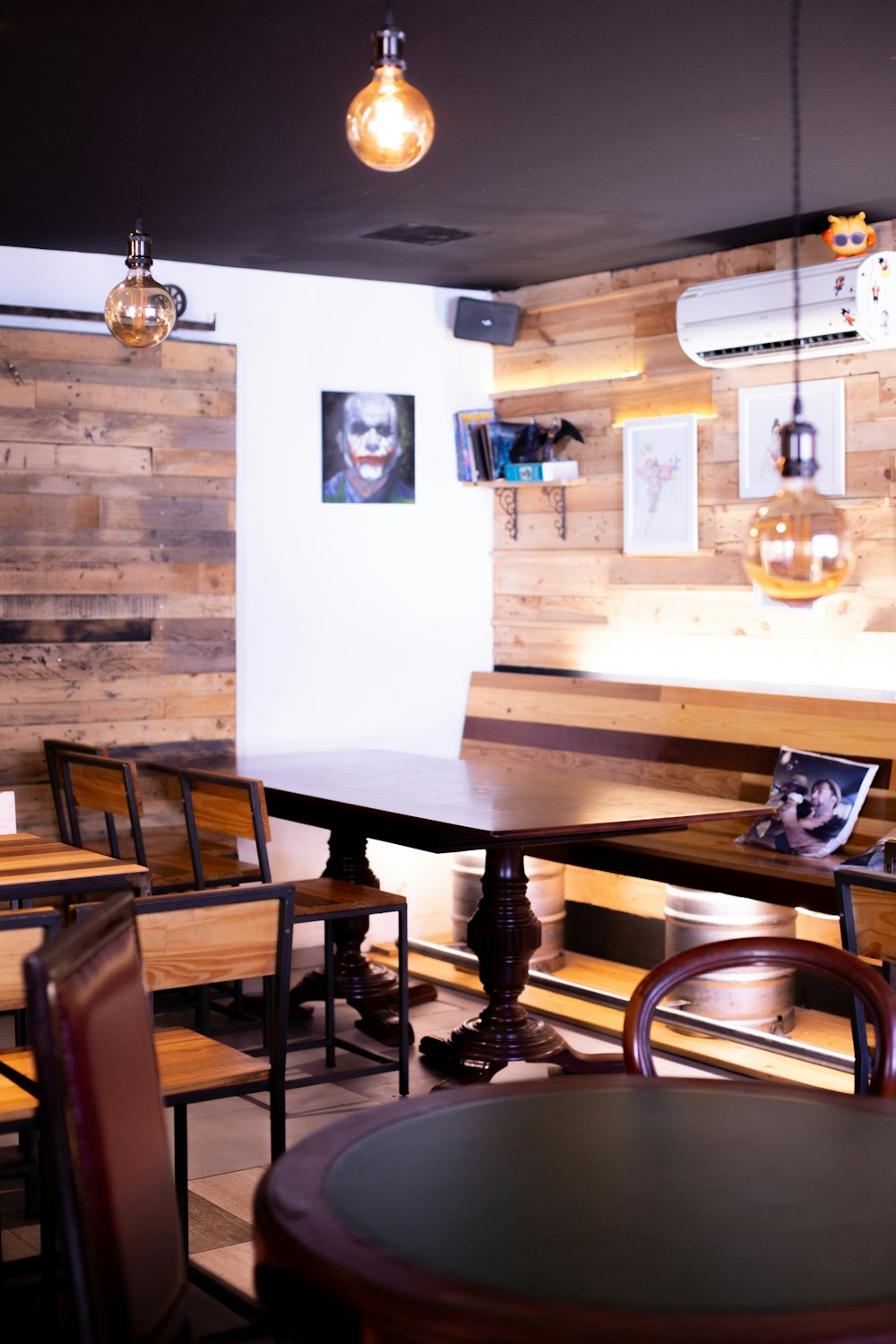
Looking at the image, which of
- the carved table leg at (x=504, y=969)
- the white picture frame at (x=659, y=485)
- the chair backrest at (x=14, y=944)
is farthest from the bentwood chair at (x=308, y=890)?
the white picture frame at (x=659, y=485)

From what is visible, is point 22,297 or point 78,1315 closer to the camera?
point 78,1315

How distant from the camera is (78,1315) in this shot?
4.74 ft

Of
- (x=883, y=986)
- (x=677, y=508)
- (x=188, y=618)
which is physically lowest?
(x=883, y=986)

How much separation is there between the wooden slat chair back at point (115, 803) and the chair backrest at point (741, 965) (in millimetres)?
2505

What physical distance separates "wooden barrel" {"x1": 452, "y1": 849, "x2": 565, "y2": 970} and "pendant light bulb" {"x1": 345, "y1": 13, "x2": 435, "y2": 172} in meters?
3.46

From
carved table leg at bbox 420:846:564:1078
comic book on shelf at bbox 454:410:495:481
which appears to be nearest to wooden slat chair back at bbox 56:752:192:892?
carved table leg at bbox 420:846:564:1078

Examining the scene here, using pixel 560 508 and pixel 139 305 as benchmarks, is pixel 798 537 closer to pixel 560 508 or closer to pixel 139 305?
pixel 139 305

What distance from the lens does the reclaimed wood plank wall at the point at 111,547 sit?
17.9 ft

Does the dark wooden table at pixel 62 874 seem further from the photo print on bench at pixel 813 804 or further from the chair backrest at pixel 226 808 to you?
the photo print on bench at pixel 813 804

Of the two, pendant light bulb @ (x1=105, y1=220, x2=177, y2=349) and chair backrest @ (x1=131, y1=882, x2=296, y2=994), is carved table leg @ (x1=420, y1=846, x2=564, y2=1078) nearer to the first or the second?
chair backrest @ (x1=131, y1=882, x2=296, y2=994)

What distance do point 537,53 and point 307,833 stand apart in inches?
135

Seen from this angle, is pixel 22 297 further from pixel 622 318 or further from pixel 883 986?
pixel 883 986

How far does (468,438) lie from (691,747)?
174 centimetres

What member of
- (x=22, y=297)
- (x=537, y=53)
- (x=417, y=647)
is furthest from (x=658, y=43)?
(x=417, y=647)
